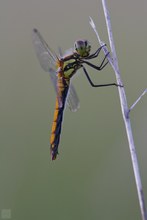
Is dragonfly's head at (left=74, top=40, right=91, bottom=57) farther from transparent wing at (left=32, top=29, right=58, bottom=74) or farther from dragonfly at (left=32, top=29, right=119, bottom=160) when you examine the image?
transparent wing at (left=32, top=29, right=58, bottom=74)

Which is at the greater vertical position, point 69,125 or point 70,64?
point 70,64

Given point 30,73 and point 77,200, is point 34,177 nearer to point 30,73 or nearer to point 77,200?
point 77,200

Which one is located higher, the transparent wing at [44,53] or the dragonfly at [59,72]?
the transparent wing at [44,53]

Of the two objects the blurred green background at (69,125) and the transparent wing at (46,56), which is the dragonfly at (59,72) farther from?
the blurred green background at (69,125)

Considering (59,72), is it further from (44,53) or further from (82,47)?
(82,47)

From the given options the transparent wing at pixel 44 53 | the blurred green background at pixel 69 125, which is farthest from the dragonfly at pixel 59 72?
the blurred green background at pixel 69 125

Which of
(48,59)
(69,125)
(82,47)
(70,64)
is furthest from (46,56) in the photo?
(69,125)
